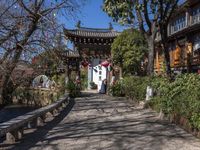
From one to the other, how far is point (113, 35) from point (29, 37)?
27.1 metres

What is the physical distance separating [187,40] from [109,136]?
25475 mm

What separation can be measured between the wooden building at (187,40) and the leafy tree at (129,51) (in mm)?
2827

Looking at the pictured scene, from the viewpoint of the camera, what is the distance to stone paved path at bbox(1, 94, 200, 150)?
1070 centimetres

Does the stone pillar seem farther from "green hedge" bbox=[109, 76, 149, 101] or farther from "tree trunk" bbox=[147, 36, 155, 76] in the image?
"tree trunk" bbox=[147, 36, 155, 76]

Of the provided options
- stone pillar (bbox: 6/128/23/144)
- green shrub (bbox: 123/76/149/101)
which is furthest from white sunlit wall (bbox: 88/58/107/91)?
stone pillar (bbox: 6/128/23/144)

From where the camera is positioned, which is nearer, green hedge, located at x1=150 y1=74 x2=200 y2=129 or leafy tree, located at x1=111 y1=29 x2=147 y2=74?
green hedge, located at x1=150 y1=74 x2=200 y2=129

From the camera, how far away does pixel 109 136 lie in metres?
12.1

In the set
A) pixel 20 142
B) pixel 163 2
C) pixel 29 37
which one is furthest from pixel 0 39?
pixel 163 2

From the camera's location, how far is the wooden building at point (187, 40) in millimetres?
34469

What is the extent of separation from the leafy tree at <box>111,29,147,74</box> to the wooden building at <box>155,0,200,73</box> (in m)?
2.83

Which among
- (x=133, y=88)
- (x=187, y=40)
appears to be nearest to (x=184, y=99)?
(x=133, y=88)

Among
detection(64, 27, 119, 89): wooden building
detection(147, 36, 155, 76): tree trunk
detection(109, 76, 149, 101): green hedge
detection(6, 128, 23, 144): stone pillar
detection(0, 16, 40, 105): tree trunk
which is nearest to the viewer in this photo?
detection(6, 128, 23, 144): stone pillar

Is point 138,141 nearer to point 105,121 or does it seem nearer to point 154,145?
point 154,145

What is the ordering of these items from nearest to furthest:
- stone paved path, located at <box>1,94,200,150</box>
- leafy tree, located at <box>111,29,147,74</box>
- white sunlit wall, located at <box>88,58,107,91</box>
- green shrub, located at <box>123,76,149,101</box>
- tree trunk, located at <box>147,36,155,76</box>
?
stone paved path, located at <box>1,94,200,150</box> → green shrub, located at <box>123,76,149,101</box> → tree trunk, located at <box>147,36,155,76</box> → leafy tree, located at <box>111,29,147,74</box> → white sunlit wall, located at <box>88,58,107,91</box>
